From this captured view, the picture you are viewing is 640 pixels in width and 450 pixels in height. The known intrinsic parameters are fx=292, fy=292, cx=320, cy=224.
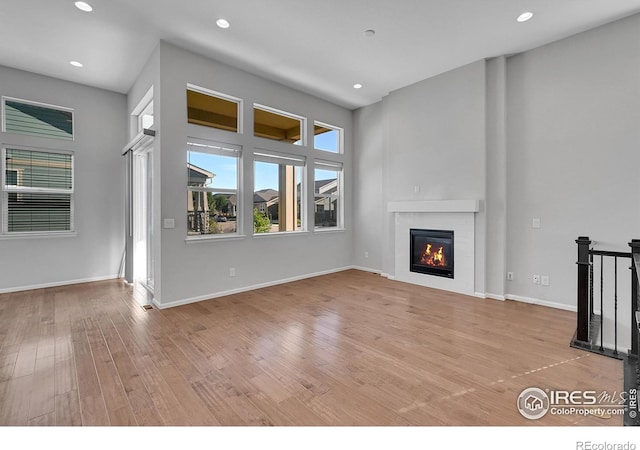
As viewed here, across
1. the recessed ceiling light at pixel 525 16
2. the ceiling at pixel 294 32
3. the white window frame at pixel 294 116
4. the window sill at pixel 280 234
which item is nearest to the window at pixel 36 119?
the ceiling at pixel 294 32

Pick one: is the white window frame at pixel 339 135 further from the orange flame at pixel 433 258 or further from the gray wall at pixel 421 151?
the orange flame at pixel 433 258

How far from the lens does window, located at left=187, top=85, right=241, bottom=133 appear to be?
13.9 feet

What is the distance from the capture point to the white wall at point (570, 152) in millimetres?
3410

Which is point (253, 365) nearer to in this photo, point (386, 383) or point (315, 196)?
point (386, 383)

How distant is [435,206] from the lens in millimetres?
4848

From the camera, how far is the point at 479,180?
4.46 m

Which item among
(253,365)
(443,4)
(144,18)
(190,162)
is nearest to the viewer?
(253,365)

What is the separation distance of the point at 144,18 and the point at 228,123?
61.9 inches

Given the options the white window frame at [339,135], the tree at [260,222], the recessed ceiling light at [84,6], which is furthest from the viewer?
the white window frame at [339,135]

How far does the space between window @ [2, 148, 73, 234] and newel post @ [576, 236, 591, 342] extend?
735 centimetres

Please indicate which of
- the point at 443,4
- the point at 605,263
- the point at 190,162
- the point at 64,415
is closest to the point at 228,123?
the point at 190,162

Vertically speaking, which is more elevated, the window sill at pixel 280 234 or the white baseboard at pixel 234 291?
the window sill at pixel 280 234

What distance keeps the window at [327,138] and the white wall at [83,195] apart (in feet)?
Result: 12.1

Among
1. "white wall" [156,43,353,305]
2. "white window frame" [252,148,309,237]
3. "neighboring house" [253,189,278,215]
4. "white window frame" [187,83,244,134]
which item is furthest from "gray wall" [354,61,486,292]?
"white window frame" [187,83,244,134]
